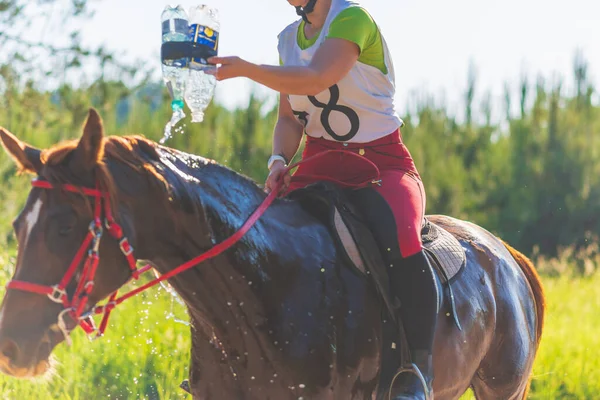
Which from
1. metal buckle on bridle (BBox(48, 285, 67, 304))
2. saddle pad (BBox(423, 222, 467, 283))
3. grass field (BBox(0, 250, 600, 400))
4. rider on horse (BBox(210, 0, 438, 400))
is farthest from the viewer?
grass field (BBox(0, 250, 600, 400))

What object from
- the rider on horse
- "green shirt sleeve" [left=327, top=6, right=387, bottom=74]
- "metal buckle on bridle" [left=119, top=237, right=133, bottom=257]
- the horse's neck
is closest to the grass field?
the rider on horse

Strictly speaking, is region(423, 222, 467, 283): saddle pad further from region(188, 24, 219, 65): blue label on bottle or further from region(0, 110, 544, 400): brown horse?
region(188, 24, 219, 65): blue label on bottle

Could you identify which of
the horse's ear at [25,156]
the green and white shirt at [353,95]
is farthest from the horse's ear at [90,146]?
the green and white shirt at [353,95]

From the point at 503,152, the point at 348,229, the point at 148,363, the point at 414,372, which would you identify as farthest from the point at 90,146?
the point at 503,152

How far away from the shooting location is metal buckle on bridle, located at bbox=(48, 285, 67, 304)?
276cm

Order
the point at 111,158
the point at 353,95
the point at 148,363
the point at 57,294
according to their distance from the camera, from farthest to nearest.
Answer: the point at 148,363
the point at 353,95
the point at 111,158
the point at 57,294

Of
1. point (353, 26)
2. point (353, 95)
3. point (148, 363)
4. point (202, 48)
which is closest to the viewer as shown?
point (202, 48)

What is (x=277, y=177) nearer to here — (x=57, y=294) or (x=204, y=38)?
(x=204, y=38)

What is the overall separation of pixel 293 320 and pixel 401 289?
51 centimetres

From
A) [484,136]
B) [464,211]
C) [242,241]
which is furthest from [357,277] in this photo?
[484,136]

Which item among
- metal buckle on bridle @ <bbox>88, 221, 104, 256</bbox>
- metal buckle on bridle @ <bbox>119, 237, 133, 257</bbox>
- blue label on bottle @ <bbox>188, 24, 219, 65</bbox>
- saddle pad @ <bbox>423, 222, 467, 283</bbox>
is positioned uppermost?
blue label on bottle @ <bbox>188, 24, 219, 65</bbox>

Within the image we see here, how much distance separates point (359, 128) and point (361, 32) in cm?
48

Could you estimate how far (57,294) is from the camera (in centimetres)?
277

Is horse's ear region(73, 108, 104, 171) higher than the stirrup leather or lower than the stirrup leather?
higher
